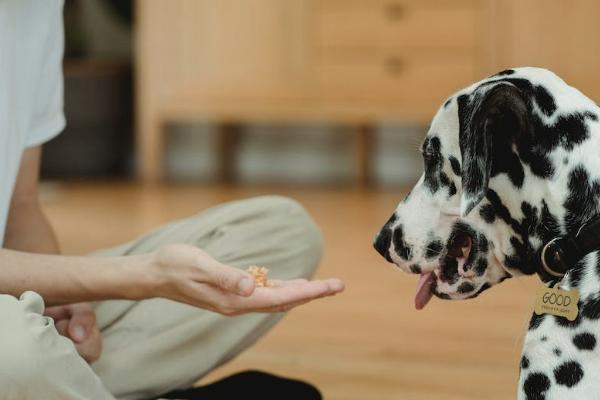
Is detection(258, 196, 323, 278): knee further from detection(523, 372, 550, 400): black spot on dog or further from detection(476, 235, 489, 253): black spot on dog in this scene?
detection(523, 372, 550, 400): black spot on dog

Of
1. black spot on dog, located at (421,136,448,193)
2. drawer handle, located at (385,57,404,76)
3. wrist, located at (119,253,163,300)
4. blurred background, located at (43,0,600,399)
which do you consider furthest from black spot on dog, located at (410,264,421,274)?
drawer handle, located at (385,57,404,76)

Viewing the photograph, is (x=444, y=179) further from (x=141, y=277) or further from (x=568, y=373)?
(x=141, y=277)

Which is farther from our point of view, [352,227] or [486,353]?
[352,227]

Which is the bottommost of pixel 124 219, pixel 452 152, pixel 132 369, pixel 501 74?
pixel 124 219

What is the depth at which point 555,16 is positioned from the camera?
5.09m

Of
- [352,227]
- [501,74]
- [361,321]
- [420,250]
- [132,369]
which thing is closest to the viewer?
[501,74]

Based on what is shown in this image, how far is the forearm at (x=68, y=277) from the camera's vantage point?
168 centimetres

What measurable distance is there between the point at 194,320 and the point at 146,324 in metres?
0.08

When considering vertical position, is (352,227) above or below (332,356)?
below

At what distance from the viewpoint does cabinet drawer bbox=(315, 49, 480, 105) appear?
5.14 meters

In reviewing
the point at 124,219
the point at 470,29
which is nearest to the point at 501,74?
the point at 124,219

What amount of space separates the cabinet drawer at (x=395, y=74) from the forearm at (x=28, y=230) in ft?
10.8

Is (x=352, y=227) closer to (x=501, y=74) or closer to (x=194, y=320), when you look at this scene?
(x=194, y=320)

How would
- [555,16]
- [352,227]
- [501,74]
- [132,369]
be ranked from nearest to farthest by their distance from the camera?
[501,74] → [132,369] → [352,227] → [555,16]
